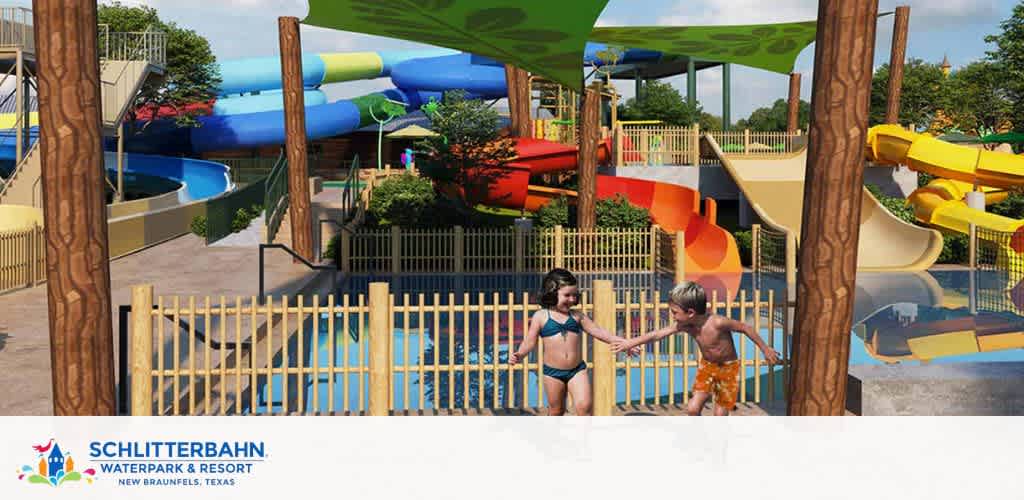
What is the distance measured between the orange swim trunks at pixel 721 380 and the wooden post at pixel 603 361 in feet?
4.35

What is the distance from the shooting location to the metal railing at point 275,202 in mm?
24350

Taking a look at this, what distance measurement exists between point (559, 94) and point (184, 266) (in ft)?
60.8

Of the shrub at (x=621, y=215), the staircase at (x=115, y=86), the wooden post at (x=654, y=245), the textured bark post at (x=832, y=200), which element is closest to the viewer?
the textured bark post at (x=832, y=200)

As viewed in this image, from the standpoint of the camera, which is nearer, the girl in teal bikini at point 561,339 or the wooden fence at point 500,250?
the girl in teal bikini at point 561,339

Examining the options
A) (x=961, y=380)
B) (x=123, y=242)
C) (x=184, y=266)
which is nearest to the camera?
(x=961, y=380)

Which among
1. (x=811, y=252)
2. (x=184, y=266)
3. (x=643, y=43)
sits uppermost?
(x=643, y=43)

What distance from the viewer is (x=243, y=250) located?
78.4 ft

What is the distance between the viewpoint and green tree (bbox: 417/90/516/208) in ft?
84.8

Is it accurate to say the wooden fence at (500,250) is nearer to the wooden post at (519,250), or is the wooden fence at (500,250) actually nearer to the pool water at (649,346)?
the wooden post at (519,250)

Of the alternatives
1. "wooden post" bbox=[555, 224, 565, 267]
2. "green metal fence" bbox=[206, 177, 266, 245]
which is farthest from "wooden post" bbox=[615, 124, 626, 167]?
"green metal fence" bbox=[206, 177, 266, 245]

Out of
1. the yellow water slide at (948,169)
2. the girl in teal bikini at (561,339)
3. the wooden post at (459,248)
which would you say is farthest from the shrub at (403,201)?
the girl in teal bikini at (561,339)
